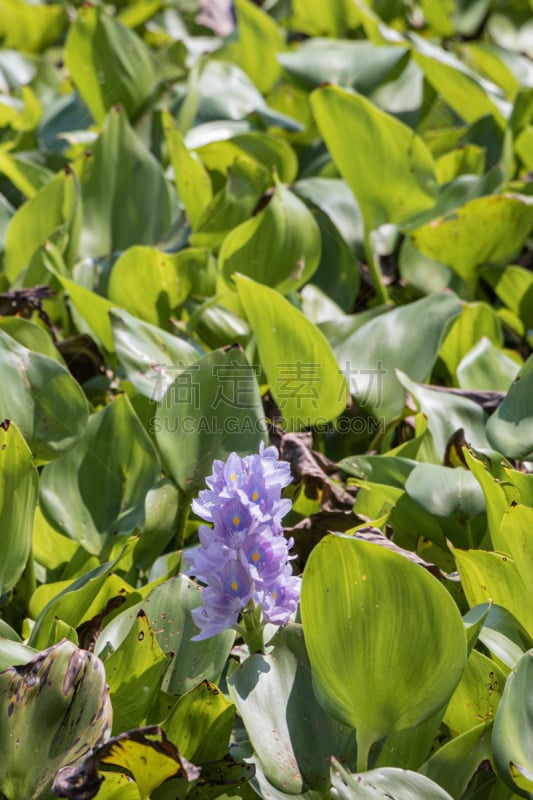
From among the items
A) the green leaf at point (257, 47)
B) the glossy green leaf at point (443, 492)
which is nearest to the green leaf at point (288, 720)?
the glossy green leaf at point (443, 492)

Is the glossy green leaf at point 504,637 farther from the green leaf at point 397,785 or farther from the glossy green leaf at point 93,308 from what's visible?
the glossy green leaf at point 93,308

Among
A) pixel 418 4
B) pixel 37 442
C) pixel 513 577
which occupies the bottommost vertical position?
pixel 418 4

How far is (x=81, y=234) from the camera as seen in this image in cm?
157

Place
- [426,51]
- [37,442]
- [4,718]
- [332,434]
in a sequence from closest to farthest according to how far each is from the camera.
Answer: [4,718]
[37,442]
[332,434]
[426,51]

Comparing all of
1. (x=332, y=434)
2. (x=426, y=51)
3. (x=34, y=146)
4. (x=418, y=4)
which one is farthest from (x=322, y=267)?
(x=418, y=4)

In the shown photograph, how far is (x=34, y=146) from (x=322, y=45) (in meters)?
0.60

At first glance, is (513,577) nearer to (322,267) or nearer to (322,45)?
(322,267)

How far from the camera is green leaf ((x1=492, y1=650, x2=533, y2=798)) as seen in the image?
72 centimetres

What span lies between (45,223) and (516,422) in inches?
30.1

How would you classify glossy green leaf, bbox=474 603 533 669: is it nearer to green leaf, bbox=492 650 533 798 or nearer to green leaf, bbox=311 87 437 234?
green leaf, bbox=492 650 533 798

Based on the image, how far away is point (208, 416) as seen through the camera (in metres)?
1.03

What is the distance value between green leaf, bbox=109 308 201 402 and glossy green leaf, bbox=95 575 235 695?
31 cm

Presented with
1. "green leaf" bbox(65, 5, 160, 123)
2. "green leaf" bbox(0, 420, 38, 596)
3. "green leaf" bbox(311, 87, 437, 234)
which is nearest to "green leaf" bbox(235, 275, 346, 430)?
"green leaf" bbox(0, 420, 38, 596)

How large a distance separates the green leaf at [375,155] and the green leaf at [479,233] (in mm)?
54
